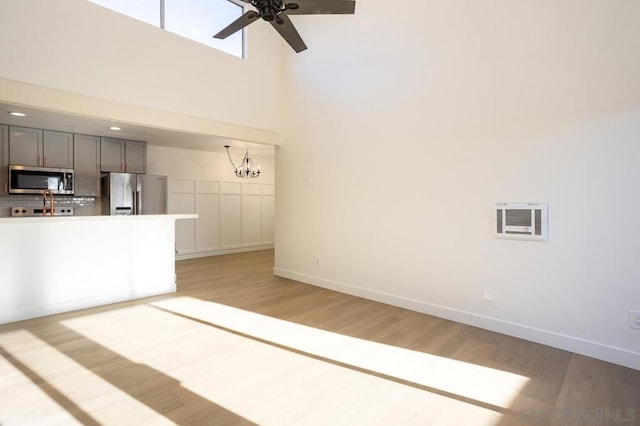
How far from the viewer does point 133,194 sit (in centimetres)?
611

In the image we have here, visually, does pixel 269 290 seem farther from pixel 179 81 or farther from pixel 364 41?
pixel 364 41

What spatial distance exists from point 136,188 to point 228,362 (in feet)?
15.5

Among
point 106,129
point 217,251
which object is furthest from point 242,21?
point 217,251

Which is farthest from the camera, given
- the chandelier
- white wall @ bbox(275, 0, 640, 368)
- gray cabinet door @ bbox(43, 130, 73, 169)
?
the chandelier

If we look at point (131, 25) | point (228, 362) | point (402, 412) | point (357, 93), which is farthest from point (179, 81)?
point (402, 412)

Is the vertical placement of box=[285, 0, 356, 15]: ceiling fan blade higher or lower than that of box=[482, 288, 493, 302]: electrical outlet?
higher

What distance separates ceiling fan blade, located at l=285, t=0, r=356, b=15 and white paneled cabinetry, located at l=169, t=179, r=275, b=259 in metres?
5.34

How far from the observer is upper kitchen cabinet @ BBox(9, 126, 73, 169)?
16.5ft

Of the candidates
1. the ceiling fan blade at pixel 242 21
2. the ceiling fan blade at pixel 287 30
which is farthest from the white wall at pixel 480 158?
the ceiling fan blade at pixel 242 21

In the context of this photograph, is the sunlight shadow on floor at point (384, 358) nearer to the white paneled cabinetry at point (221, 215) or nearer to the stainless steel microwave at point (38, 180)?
the stainless steel microwave at point (38, 180)

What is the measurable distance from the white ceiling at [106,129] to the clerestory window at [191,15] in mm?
1401

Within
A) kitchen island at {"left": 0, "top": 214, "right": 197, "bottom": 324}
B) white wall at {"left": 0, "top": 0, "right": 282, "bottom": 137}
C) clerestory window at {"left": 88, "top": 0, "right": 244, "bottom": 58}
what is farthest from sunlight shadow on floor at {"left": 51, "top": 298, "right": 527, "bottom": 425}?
clerestory window at {"left": 88, "top": 0, "right": 244, "bottom": 58}

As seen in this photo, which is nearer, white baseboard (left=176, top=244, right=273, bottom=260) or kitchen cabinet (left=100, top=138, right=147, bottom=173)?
kitchen cabinet (left=100, top=138, right=147, bottom=173)

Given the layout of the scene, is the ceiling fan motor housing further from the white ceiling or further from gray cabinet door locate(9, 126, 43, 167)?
gray cabinet door locate(9, 126, 43, 167)
